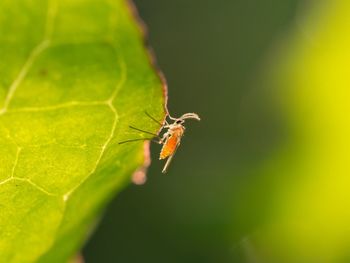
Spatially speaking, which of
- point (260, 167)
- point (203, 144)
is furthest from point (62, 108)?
point (203, 144)

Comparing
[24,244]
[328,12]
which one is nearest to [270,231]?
[328,12]

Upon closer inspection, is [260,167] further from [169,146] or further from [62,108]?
[62,108]

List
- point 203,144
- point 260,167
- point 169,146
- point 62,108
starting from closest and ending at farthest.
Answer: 1. point 62,108
2. point 260,167
3. point 169,146
4. point 203,144

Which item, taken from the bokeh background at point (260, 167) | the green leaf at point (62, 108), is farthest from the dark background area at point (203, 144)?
the green leaf at point (62, 108)

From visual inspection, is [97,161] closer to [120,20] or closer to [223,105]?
[120,20]

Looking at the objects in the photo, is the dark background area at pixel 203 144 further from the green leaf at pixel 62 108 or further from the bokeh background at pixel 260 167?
the green leaf at pixel 62 108

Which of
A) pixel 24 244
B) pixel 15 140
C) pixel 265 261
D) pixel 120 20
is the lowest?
pixel 265 261

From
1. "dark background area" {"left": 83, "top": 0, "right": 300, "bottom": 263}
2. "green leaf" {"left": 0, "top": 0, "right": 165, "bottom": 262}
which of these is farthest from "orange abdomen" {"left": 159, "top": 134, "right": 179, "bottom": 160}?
"green leaf" {"left": 0, "top": 0, "right": 165, "bottom": 262}
